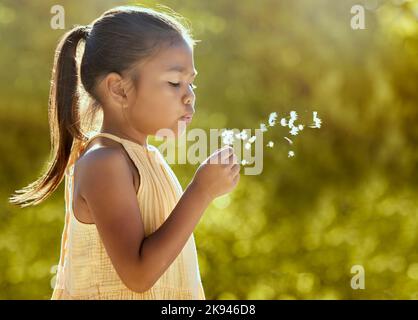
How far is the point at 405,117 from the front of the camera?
2.49 m

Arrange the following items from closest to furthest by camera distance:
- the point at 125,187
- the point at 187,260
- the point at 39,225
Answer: the point at 125,187
the point at 187,260
the point at 39,225

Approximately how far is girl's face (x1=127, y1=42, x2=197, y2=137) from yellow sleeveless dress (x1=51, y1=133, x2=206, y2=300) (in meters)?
0.05

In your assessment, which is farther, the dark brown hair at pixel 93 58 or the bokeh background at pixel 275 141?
the bokeh background at pixel 275 141

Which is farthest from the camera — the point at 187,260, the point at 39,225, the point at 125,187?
the point at 39,225

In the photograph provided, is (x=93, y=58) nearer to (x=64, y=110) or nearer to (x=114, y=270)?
(x=64, y=110)

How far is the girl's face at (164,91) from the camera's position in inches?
43.2

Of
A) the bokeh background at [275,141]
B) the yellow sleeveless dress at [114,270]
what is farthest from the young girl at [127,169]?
the bokeh background at [275,141]

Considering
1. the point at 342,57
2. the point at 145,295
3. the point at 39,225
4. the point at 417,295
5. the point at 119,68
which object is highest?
the point at 342,57

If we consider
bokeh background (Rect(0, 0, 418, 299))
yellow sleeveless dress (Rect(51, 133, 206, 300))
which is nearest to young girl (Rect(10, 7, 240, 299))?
yellow sleeveless dress (Rect(51, 133, 206, 300))

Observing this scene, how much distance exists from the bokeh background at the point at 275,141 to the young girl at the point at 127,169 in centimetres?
117

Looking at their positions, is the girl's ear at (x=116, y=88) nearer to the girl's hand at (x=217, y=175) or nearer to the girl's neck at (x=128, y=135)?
the girl's neck at (x=128, y=135)

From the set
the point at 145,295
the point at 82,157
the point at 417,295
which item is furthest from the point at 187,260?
the point at 417,295

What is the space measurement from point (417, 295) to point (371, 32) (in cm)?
95
